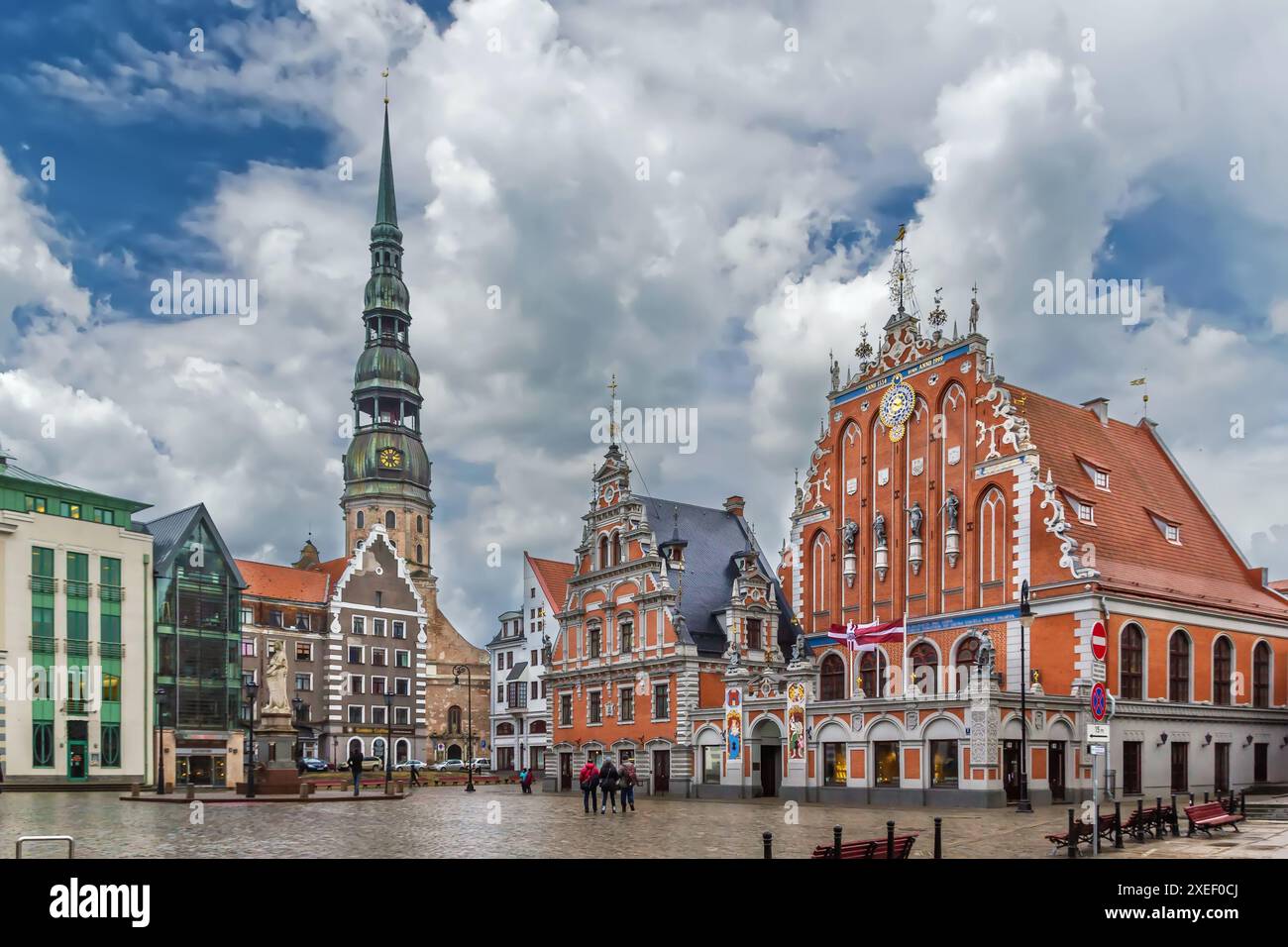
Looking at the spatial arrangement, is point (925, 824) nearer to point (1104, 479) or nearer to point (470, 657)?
point (1104, 479)

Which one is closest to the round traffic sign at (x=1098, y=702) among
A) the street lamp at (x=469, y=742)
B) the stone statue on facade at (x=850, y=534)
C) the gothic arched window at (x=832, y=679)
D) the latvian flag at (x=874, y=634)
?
the latvian flag at (x=874, y=634)

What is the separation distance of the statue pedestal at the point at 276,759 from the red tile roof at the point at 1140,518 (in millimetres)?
31336

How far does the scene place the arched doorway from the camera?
5078 centimetres

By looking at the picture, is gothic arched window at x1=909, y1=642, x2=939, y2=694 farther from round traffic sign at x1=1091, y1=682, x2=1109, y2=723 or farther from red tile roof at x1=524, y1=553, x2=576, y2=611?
red tile roof at x1=524, y1=553, x2=576, y2=611

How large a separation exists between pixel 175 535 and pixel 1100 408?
52899 mm

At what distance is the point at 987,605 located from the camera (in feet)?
158

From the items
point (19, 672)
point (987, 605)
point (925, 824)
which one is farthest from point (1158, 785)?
point (19, 672)

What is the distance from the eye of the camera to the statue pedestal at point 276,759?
162ft

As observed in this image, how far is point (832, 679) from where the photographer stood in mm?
56219

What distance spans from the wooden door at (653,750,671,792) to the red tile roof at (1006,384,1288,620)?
20.8 meters

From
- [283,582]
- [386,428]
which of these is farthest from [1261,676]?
[386,428]

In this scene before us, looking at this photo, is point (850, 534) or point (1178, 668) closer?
point (1178, 668)

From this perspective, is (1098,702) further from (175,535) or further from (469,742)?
(175,535)
